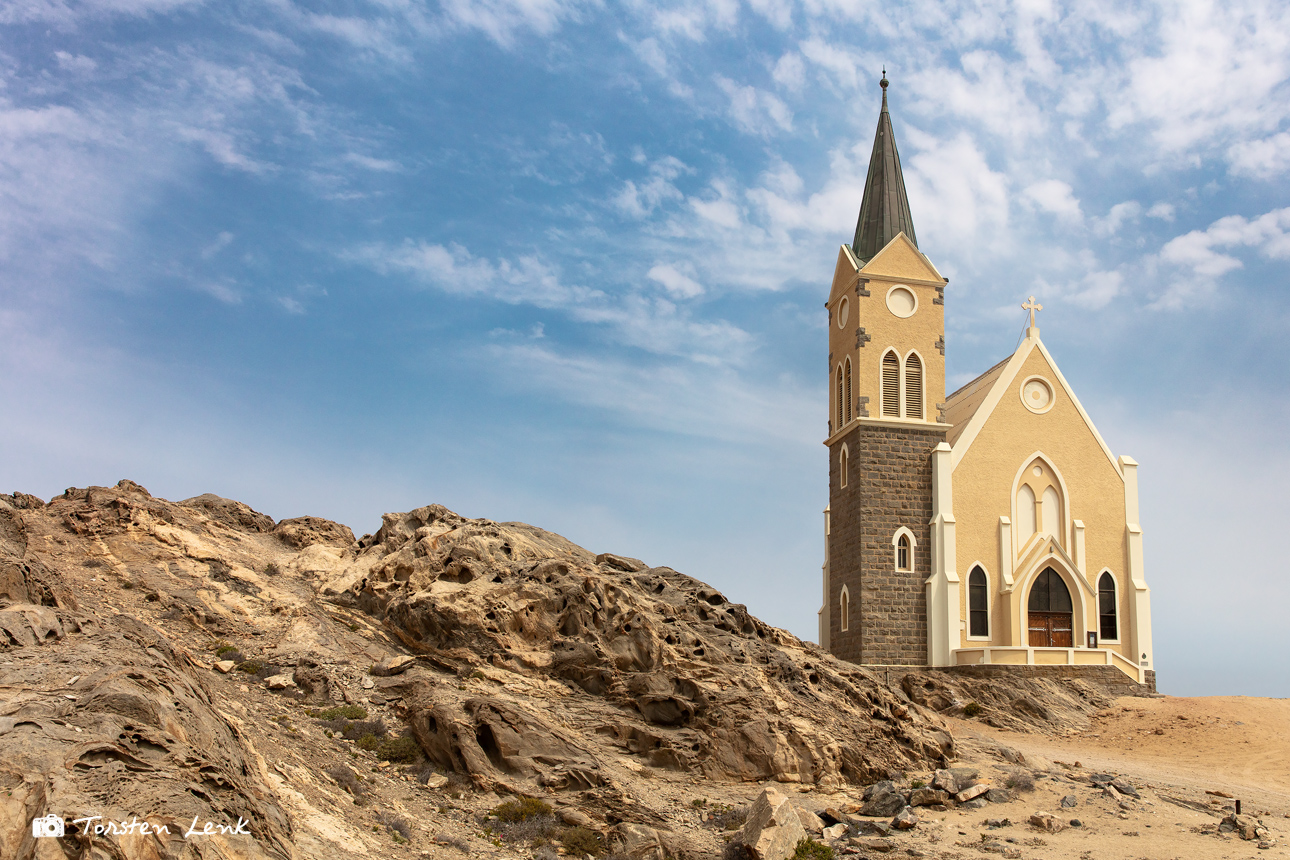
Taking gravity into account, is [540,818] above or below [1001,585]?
below

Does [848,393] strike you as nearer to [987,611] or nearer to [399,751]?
[987,611]

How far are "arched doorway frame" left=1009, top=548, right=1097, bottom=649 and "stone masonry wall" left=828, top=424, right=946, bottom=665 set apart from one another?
118 inches

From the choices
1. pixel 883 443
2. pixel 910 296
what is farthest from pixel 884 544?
pixel 910 296

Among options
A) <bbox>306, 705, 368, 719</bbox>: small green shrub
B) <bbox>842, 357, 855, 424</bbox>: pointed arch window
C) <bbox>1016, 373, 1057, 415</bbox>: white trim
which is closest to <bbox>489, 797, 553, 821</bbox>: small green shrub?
<bbox>306, 705, 368, 719</bbox>: small green shrub

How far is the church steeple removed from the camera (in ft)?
110

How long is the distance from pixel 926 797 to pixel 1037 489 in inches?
770

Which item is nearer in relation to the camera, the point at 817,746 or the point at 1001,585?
the point at 817,746

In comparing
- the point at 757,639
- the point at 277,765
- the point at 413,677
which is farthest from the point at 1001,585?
the point at 277,765

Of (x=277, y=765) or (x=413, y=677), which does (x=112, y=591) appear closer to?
(x=413, y=677)

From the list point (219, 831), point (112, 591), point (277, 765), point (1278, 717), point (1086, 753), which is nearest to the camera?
point (219, 831)

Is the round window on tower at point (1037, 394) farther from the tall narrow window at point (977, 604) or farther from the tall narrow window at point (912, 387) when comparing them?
the tall narrow window at point (977, 604)

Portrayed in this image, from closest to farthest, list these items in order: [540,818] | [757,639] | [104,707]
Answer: [104,707] < [540,818] < [757,639]

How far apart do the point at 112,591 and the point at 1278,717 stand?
27677mm

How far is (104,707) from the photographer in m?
7.32
